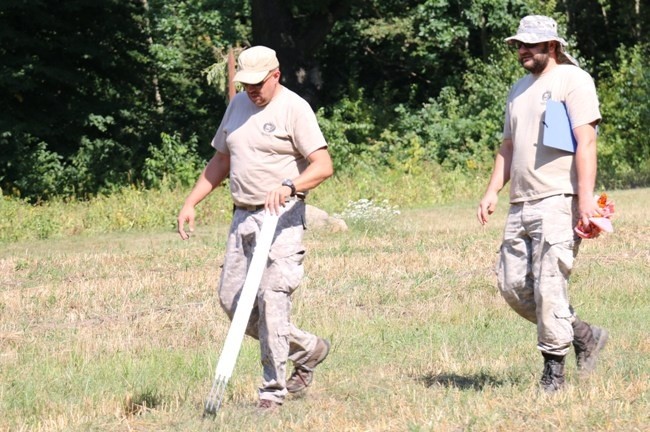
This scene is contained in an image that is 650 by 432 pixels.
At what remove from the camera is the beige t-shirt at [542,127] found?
22.4 ft

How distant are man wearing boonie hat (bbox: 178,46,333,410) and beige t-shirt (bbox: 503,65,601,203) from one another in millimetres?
1026

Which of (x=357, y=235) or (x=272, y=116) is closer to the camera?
(x=272, y=116)

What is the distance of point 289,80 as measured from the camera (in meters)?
27.6

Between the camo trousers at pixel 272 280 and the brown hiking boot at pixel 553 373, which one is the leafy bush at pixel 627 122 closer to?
the brown hiking boot at pixel 553 373

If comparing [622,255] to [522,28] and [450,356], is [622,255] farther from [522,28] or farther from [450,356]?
[522,28]

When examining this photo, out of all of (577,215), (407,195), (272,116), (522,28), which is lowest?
(407,195)

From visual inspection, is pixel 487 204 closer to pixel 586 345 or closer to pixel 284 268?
pixel 586 345

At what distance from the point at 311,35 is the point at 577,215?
2156 cm

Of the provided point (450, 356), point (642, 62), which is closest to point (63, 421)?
point (450, 356)

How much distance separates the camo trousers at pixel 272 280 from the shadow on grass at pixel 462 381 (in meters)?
0.96

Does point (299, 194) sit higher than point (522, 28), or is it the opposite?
point (522, 28)

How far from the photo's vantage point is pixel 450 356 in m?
8.28

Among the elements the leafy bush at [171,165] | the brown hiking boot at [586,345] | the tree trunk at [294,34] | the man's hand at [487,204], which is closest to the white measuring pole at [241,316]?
the man's hand at [487,204]

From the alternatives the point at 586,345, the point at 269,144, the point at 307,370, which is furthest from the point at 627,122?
the point at 269,144
